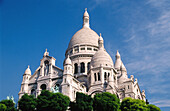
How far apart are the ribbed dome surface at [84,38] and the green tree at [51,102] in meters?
31.4

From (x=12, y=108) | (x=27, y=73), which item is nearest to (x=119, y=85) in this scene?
(x=27, y=73)

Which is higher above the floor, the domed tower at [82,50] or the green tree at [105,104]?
the domed tower at [82,50]

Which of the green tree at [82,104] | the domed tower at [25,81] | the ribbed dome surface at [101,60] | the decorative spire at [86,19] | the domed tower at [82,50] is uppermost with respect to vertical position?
the decorative spire at [86,19]

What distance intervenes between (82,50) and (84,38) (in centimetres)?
433

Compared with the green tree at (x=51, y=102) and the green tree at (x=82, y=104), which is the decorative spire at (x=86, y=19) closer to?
the green tree at (x=82, y=104)

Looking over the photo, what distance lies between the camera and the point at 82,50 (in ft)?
237

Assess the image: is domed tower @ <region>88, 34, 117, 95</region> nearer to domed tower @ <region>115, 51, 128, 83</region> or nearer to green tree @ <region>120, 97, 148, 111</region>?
domed tower @ <region>115, 51, 128, 83</region>

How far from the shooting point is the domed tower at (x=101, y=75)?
57406 mm

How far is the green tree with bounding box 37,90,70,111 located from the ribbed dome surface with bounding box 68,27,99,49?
31430 millimetres

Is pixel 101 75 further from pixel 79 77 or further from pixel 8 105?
pixel 8 105

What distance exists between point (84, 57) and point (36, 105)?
1147 inches

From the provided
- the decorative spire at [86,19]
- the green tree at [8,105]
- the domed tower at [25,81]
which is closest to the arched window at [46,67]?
the domed tower at [25,81]

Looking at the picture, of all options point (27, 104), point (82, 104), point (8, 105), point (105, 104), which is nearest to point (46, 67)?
point (8, 105)

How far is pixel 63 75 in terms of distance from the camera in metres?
54.0
